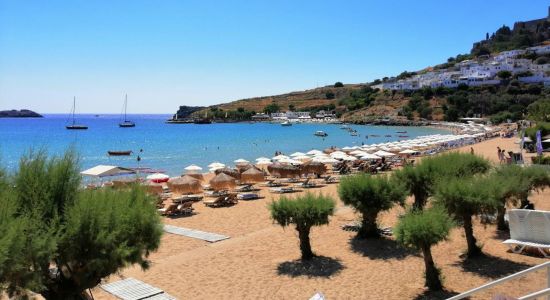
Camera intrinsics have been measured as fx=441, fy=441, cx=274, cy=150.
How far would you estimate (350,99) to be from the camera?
488 feet

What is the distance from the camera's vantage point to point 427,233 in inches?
304

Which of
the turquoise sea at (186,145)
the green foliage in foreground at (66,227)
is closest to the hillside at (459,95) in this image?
the turquoise sea at (186,145)

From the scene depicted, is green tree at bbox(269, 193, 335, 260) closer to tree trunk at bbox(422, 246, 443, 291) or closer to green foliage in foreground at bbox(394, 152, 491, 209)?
tree trunk at bbox(422, 246, 443, 291)

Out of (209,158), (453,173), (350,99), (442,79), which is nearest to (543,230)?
(453,173)

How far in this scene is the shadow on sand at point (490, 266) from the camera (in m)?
8.54

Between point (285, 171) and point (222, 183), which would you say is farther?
point (285, 171)

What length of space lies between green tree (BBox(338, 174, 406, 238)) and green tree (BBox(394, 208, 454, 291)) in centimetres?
270

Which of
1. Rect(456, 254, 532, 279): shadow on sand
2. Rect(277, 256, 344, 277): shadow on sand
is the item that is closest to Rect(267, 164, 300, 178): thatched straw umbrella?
Rect(277, 256, 344, 277): shadow on sand

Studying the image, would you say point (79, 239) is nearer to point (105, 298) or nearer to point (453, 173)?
point (105, 298)

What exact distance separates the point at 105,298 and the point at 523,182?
974 cm

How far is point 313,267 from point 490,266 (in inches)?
141

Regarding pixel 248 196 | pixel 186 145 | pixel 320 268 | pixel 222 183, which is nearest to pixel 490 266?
pixel 320 268

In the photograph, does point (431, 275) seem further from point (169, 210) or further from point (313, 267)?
point (169, 210)

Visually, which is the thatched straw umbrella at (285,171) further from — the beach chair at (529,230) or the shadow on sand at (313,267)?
the beach chair at (529,230)
